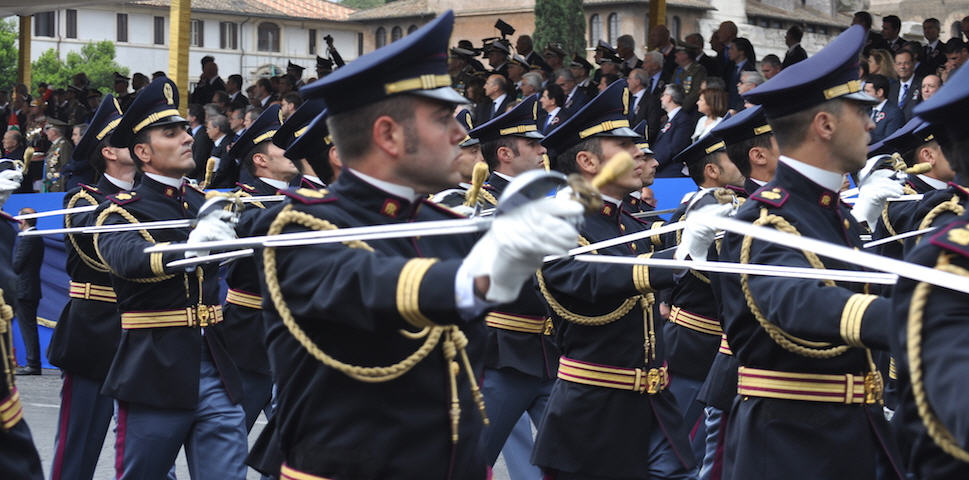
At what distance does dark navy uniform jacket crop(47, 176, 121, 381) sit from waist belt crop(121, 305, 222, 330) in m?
0.65

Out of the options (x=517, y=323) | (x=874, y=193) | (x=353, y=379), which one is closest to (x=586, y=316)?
(x=517, y=323)

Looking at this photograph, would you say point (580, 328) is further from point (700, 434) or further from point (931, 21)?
point (931, 21)

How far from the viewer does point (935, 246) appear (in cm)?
261

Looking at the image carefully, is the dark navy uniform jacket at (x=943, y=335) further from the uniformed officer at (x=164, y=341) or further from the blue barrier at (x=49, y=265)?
the blue barrier at (x=49, y=265)

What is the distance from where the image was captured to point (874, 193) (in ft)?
18.3

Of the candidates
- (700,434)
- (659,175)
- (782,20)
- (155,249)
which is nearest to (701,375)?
(700,434)

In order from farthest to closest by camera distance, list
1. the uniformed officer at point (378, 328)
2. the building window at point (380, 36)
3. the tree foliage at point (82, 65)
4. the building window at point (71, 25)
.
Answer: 1. the building window at point (71, 25)
2. the tree foliage at point (82, 65)
3. the building window at point (380, 36)
4. the uniformed officer at point (378, 328)

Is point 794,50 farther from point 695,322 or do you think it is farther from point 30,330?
point 30,330

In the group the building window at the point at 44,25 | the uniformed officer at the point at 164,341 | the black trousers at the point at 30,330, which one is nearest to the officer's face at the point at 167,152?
the uniformed officer at the point at 164,341

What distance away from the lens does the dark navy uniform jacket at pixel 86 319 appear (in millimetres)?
6488

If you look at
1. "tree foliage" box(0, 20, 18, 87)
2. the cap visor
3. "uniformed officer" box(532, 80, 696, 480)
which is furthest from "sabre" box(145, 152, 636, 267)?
"tree foliage" box(0, 20, 18, 87)

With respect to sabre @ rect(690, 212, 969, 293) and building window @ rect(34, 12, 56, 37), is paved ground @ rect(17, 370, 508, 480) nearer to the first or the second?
sabre @ rect(690, 212, 969, 293)

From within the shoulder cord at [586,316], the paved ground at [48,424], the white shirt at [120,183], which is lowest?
the paved ground at [48,424]

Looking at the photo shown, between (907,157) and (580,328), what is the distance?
2.66 metres
